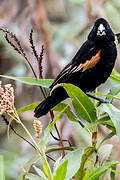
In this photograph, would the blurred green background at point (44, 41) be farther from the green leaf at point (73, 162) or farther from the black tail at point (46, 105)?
the green leaf at point (73, 162)

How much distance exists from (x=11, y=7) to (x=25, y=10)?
16cm

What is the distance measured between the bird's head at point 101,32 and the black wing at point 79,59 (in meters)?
0.05

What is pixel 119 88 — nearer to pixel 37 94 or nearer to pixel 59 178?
pixel 59 178

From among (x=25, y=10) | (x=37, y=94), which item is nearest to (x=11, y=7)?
(x=25, y=10)

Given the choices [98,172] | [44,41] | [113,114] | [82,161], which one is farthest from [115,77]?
[44,41]

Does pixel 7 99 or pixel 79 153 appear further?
pixel 79 153

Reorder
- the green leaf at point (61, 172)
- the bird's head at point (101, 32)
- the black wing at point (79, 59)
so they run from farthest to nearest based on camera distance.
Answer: the bird's head at point (101, 32)
the black wing at point (79, 59)
the green leaf at point (61, 172)

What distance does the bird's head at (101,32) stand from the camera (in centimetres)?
236

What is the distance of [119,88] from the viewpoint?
198 cm

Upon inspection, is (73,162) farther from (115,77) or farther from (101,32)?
(101,32)

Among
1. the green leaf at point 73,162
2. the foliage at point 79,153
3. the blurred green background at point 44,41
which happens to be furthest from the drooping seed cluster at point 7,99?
the blurred green background at point 44,41

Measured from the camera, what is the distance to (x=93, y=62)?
91.0 inches

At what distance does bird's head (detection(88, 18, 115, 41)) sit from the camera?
93.1 inches

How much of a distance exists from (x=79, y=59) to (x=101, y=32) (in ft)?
0.84
